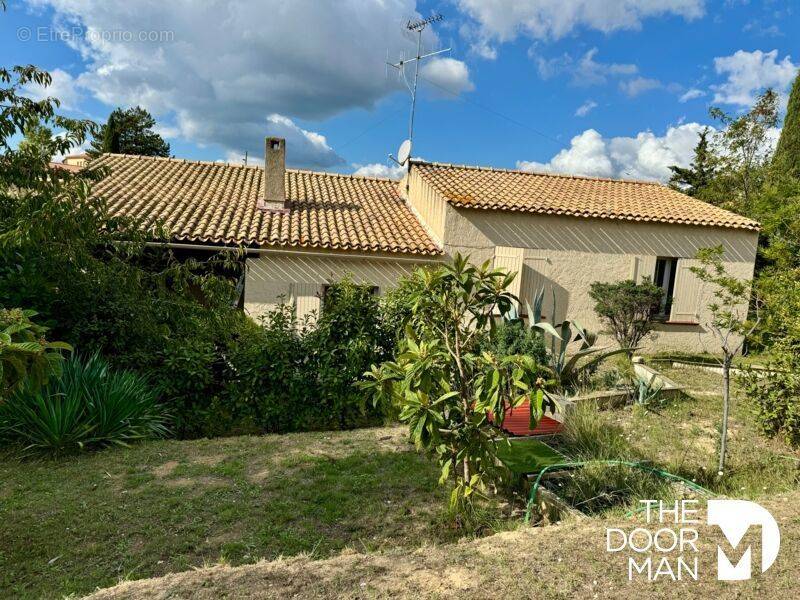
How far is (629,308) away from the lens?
11.8m

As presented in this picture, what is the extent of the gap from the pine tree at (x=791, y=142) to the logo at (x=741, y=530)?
58.9 feet

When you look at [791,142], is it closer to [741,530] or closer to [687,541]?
[741,530]

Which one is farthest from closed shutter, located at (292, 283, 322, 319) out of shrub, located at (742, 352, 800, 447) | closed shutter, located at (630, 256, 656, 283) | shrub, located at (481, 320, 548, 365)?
shrub, located at (742, 352, 800, 447)

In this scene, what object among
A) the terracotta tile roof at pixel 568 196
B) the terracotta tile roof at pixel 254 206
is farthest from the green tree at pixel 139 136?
the terracotta tile roof at pixel 568 196

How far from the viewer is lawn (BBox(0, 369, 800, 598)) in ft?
10.9

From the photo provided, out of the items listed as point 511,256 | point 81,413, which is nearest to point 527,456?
point 81,413

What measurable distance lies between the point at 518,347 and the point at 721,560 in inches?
193

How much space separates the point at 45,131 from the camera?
5.89m

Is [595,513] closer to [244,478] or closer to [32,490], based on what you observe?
[244,478]

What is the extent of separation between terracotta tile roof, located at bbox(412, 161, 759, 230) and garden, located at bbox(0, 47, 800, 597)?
13.7 feet

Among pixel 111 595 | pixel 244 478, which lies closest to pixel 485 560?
pixel 111 595

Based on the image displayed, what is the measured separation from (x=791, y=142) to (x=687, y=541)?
65.5ft

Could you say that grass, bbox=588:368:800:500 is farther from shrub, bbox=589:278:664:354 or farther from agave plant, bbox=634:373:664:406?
shrub, bbox=589:278:664:354

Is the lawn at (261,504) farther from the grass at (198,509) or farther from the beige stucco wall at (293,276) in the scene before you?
the beige stucco wall at (293,276)
